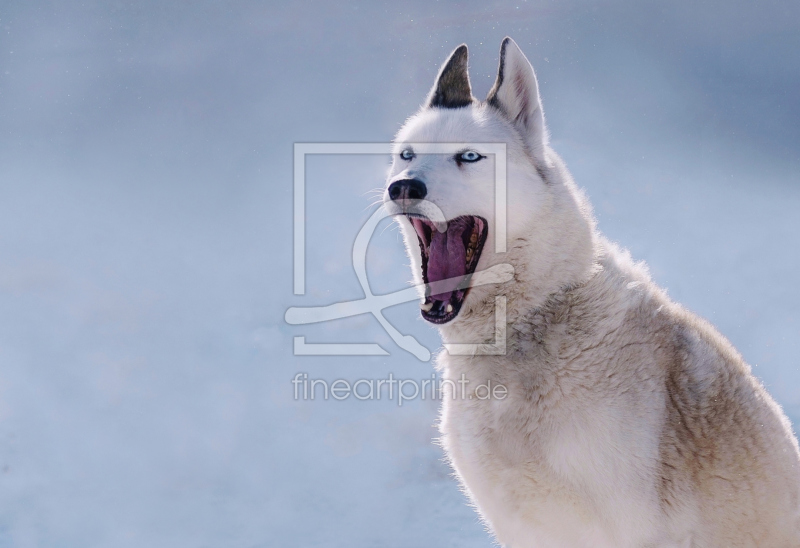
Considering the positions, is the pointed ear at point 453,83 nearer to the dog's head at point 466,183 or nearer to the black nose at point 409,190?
the dog's head at point 466,183

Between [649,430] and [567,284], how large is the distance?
29.8 inches

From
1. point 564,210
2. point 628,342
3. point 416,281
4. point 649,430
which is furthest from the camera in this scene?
point 416,281

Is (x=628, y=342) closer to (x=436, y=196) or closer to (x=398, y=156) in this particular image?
(x=436, y=196)

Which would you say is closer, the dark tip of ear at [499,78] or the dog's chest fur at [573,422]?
the dog's chest fur at [573,422]

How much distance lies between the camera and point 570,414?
9.46 feet

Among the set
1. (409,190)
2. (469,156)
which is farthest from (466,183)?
(409,190)

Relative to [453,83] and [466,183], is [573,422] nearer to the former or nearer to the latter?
[466,183]

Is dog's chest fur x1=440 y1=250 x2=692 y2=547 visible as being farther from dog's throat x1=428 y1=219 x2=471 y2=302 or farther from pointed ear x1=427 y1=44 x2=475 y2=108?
pointed ear x1=427 y1=44 x2=475 y2=108

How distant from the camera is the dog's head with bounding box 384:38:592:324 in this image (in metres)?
3.17

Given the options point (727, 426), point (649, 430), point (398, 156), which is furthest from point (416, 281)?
point (727, 426)

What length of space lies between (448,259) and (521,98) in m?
0.99

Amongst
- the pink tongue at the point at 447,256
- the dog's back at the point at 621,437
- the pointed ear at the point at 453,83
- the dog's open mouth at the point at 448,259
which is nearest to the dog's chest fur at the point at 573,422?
the dog's back at the point at 621,437

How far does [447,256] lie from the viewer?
3.38 m

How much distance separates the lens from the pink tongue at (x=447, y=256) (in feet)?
10.9
